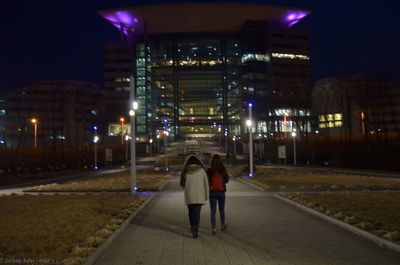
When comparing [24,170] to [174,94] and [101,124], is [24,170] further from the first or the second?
[174,94]

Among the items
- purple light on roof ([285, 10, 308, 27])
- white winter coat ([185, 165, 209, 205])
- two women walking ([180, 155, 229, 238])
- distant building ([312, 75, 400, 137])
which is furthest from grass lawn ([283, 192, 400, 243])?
purple light on roof ([285, 10, 308, 27])

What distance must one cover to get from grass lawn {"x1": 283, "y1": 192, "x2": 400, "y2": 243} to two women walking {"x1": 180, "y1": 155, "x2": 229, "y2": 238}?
3.80m

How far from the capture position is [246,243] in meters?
11.0

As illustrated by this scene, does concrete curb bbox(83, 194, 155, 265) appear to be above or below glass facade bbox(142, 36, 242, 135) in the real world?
below

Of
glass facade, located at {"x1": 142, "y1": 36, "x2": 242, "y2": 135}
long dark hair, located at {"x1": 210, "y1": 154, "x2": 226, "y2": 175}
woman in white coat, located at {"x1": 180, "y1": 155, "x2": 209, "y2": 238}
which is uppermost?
glass facade, located at {"x1": 142, "y1": 36, "x2": 242, "y2": 135}

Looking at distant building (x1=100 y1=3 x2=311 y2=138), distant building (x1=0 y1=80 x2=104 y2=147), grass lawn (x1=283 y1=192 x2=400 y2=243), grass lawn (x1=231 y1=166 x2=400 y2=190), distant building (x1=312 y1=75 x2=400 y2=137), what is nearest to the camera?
grass lawn (x1=283 y1=192 x2=400 y2=243)

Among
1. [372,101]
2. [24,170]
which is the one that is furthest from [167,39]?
[24,170]

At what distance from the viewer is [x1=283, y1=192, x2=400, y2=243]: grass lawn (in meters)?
12.4

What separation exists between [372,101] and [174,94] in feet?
283

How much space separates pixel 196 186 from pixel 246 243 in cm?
182

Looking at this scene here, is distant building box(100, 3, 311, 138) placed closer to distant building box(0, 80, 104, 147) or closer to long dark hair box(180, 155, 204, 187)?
distant building box(0, 80, 104, 147)

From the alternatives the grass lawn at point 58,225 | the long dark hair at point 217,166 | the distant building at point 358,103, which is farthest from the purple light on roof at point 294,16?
the long dark hair at point 217,166

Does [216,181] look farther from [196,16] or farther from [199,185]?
[196,16]

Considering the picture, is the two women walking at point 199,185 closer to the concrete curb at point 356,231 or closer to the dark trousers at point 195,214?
the dark trousers at point 195,214
